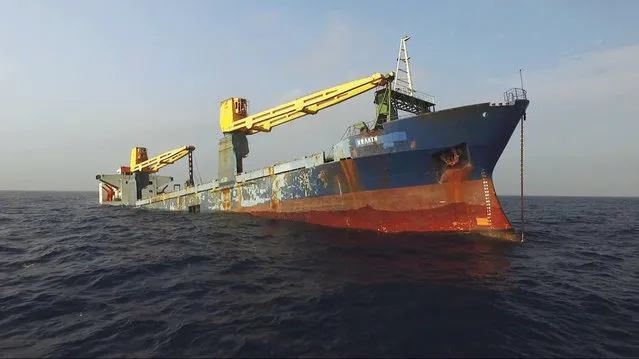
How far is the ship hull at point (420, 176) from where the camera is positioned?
13516 millimetres

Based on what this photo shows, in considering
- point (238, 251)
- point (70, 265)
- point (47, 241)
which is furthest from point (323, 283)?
point (47, 241)

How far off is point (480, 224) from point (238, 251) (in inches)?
376

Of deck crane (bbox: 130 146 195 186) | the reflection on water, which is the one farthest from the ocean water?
deck crane (bbox: 130 146 195 186)

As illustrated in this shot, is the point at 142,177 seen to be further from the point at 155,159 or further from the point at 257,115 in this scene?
the point at 257,115

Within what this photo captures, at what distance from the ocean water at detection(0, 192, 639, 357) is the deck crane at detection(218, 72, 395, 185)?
7.92m

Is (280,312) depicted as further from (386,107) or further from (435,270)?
(386,107)

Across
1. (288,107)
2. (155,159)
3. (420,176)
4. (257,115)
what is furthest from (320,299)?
(155,159)

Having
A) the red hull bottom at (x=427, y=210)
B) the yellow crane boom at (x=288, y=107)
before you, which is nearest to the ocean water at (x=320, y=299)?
the red hull bottom at (x=427, y=210)

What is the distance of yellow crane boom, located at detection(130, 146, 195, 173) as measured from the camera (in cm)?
3046

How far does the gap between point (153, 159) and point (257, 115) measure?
652 inches

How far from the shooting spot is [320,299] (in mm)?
7031

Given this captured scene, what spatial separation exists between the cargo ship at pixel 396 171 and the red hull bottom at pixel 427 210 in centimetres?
4

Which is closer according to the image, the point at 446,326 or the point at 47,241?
the point at 446,326

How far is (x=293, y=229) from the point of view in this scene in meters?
16.0
